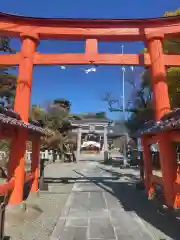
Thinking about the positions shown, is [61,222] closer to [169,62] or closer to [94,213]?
[94,213]

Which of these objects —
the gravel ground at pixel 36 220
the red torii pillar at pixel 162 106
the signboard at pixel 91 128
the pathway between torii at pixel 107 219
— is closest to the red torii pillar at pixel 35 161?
the gravel ground at pixel 36 220

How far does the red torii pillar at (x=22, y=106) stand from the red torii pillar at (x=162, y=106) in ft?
13.4

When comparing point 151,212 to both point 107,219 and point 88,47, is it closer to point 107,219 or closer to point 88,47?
point 107,219

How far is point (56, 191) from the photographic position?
30.4 feet

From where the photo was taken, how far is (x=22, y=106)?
292 inches

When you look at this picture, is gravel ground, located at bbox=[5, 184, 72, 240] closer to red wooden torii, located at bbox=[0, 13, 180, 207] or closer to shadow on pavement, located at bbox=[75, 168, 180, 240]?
red wooden torii, located at bbox=[0, 13, 180, 207]

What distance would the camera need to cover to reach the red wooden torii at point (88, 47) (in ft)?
24.4

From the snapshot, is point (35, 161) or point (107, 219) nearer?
point (107, 219)

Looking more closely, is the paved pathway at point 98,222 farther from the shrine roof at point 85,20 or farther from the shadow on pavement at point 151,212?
the shrine roof at point 85,20

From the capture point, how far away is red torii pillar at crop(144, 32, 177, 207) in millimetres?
6340

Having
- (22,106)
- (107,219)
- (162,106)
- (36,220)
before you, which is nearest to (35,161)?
(22,106)

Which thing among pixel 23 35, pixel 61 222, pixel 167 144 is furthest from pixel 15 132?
pixel 167 144

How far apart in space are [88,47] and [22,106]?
3.10 meters

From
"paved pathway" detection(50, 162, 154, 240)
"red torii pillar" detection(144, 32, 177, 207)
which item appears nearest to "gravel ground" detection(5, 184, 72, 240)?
"paved pathway" detection(50, 162, 154, 240)
